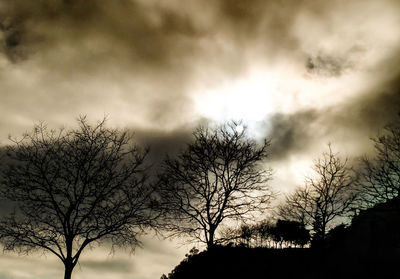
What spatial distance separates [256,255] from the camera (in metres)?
23.0

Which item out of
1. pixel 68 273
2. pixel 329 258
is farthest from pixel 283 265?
pixel 68 273

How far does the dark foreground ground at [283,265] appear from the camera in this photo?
56.2 feet

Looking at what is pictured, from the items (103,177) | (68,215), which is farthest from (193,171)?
(68,215)

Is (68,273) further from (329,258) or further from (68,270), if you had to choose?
(329,258)

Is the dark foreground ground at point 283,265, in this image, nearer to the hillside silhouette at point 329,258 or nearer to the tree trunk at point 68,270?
the hillside silhouette at point 329,258

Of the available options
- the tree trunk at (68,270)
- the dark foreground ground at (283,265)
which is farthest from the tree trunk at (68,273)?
the dark foreground ground at (283,265)

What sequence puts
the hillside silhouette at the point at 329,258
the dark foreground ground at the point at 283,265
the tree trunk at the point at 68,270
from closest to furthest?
the dark foreground ground at the point at 283,265, the hillside silhouette at the point at 329,258, the tree trunk at the point at 68,270

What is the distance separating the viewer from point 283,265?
2069cm

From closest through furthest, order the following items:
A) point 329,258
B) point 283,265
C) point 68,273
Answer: point 68,273 → point 283,265 → point 329,258

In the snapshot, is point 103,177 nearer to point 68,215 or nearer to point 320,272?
point 68,215

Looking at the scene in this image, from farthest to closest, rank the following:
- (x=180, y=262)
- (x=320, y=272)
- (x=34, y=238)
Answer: (x=180, y=262) < (x=34, y=238) < (x=320, y=272)

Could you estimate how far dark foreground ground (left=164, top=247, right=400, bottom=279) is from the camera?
17125 millimetres

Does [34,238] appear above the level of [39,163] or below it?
below

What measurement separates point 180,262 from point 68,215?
1137 cm
